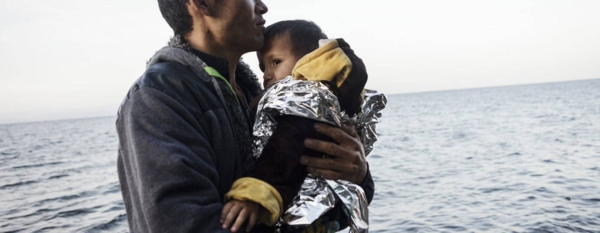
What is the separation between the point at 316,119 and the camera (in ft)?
6.26

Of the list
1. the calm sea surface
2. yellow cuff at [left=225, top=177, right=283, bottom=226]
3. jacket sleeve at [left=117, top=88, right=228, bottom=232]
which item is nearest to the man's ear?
jacket sleeve at [left=117, top=88, right=228, bottom=232]

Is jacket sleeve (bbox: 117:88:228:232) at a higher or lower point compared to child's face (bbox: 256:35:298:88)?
lower

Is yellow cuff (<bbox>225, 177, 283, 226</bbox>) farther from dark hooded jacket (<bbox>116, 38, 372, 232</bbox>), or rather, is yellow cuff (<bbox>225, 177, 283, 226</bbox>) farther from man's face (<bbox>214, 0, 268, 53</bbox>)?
man's face (<bbox>214, 0, 268, 53</bbox>)

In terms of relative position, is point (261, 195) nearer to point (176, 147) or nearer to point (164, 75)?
point (176, 147)

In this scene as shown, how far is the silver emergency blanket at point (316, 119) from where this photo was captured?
186 cm

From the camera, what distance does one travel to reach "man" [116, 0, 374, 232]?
1489mm

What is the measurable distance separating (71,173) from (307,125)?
933 inches

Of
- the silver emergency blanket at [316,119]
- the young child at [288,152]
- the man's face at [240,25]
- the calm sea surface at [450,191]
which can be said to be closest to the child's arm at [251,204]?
the young child at [288,152]

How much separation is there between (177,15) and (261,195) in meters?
0.95

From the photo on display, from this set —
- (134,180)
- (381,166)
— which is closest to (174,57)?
(134,180)

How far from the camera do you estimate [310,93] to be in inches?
75.8

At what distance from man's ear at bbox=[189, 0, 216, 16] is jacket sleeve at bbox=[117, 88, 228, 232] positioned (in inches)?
24.2

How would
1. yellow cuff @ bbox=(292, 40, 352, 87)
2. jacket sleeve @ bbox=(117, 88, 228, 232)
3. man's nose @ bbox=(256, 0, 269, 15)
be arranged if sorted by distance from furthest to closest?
man's nose @ bbox=(256, 0, 269, 15) → yellow cuff @ bbox=(292, 40, 352, 87) → jacket sleeve @ bbox=(117, 88, 228, 232)

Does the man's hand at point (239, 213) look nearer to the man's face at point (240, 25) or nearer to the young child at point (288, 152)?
the young child at point (288, 152)
